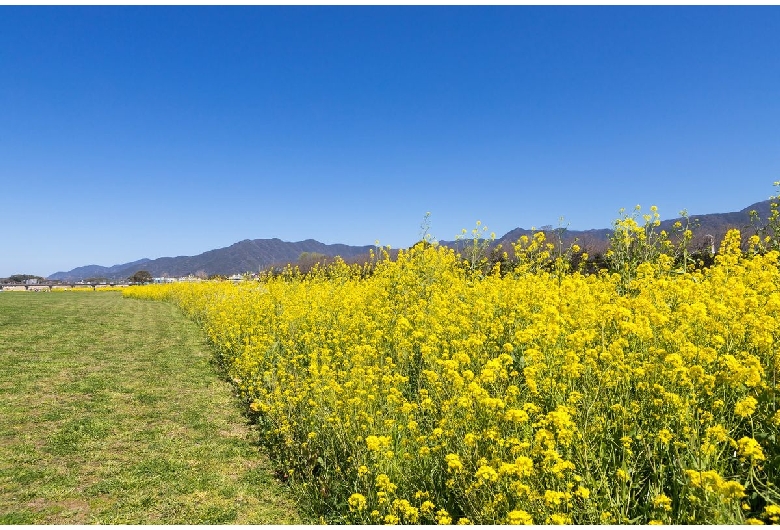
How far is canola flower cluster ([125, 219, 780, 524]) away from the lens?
9.58 ft

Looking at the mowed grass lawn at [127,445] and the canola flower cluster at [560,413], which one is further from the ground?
the canola flower cluster at [560,413]

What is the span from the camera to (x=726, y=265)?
7.33 metres

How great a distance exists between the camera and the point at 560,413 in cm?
307

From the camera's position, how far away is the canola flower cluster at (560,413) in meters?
2.92

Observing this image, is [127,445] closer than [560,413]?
No

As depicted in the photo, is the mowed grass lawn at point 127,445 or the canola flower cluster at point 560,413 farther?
the mowed grass lawn at point 127,445

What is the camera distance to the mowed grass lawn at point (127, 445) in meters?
4.44

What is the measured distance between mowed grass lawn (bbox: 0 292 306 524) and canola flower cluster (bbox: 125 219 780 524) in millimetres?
552

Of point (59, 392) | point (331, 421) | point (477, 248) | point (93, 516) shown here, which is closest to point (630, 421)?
point (331, 421)

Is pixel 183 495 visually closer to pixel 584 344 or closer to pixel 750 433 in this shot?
pixel 584 344

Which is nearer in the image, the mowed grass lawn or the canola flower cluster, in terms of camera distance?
the canola flower cluster

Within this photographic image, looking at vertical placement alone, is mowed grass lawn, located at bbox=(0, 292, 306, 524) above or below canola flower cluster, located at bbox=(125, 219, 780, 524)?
below

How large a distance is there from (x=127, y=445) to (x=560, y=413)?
5.49m

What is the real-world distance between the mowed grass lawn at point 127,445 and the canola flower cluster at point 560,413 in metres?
Answer: 0.55
